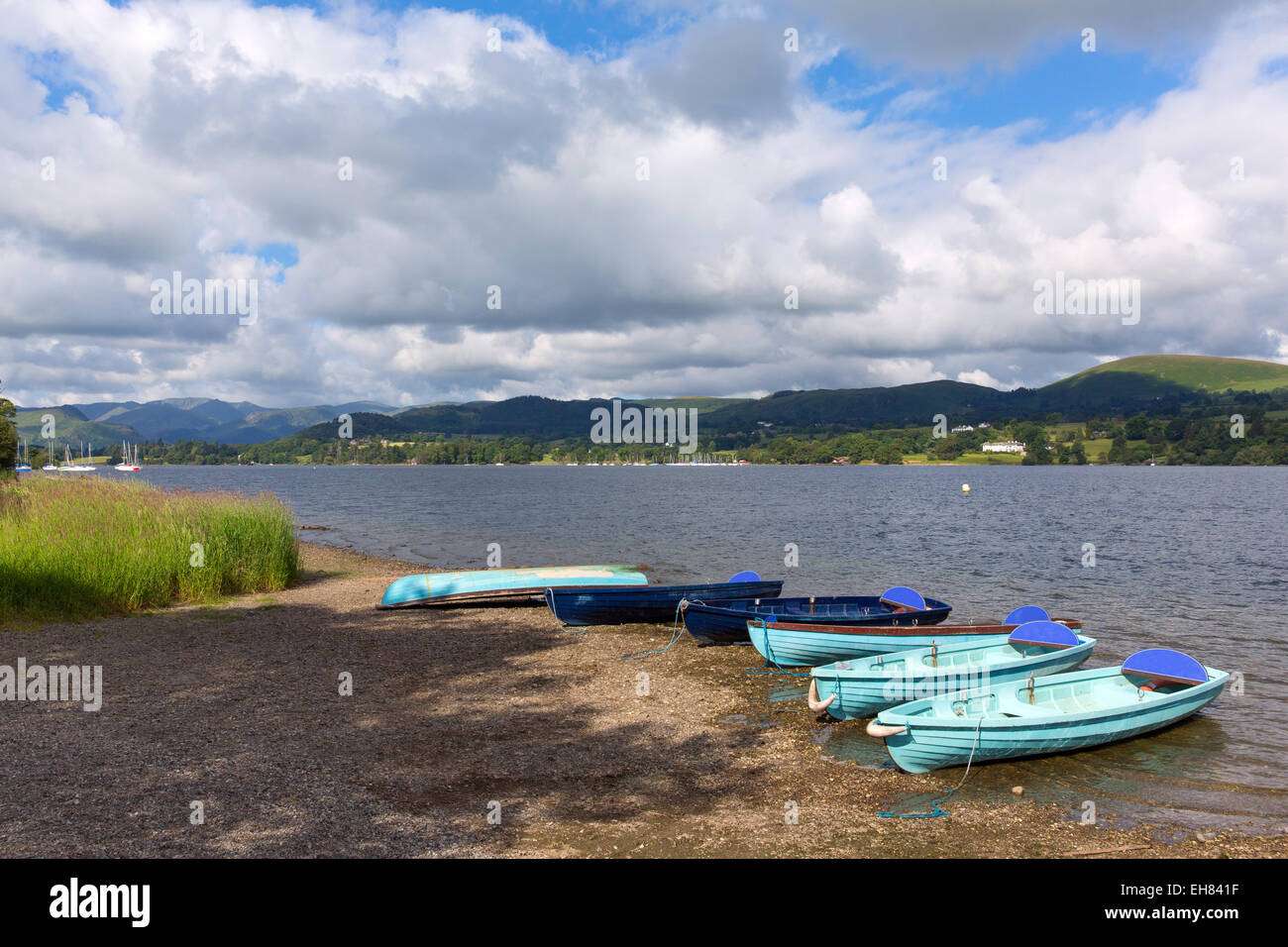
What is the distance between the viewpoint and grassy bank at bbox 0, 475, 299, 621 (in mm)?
18594

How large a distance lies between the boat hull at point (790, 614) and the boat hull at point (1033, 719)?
5.15m

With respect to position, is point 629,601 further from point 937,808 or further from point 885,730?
point 937,808

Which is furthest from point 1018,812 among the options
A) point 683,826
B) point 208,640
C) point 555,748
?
point 208,640

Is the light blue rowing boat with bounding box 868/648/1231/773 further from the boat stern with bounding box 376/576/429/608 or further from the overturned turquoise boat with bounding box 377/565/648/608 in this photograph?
the boat stern with bounding box 376/576/429/608

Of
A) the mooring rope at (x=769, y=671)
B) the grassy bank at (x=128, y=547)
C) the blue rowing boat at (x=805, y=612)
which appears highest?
the grassy bank at (x=128, y=547)

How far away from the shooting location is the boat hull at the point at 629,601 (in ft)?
70.0

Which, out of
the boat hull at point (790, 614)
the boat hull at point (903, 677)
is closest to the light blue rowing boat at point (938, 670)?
the boat hull at point (903, 677)

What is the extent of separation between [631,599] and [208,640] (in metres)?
10.3

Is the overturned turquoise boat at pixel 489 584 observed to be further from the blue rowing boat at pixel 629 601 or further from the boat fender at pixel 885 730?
the boat fender at pixel 885 730

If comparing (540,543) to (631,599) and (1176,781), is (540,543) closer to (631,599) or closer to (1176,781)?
(631,599)

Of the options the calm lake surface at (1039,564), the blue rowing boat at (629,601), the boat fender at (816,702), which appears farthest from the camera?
the blue rowing boat at (629,601)

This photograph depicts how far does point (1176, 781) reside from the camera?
11562mm

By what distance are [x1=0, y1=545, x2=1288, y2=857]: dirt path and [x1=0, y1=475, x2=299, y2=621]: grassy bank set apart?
6.15 ft

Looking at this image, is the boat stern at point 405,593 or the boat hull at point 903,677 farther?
the boat stern at point 405,593
